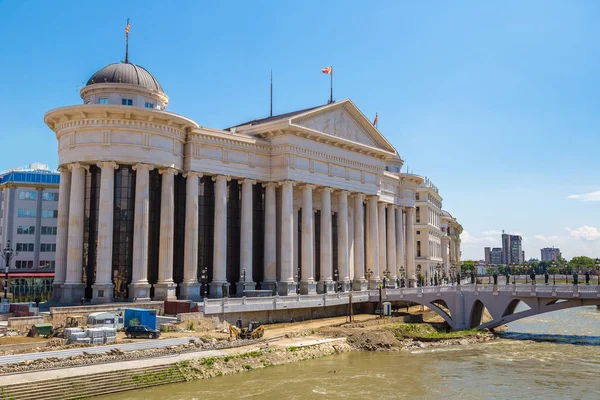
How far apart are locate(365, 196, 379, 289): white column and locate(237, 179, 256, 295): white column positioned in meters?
20.6

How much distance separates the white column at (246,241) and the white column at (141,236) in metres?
10.7

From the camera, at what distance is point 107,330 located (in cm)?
3984

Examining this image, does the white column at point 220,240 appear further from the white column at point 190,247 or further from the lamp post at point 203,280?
the white column at point 190,247

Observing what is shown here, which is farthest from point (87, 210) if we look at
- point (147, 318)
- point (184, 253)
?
point (147, 318)

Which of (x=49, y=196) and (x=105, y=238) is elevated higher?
(x=49, y=196)

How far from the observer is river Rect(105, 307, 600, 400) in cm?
3394

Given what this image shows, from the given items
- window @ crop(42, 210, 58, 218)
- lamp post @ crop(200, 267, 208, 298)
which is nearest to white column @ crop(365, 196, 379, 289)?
lamp post @ crop(200, 267, 208, 298)

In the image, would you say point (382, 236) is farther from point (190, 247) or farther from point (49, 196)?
point (49, 196)

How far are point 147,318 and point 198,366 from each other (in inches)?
336

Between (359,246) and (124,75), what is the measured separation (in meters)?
33.9

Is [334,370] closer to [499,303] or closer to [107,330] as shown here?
[107,330]

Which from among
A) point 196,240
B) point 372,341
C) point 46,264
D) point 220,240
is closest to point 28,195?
point 46,264

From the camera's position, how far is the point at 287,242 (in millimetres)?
64875

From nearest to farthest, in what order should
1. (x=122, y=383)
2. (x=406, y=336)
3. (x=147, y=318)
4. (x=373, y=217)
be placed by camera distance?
1. (x=122, y=383)
2. (x=147, y=318)
3. (x=406, y=336)
4. (x=373, y=217)
